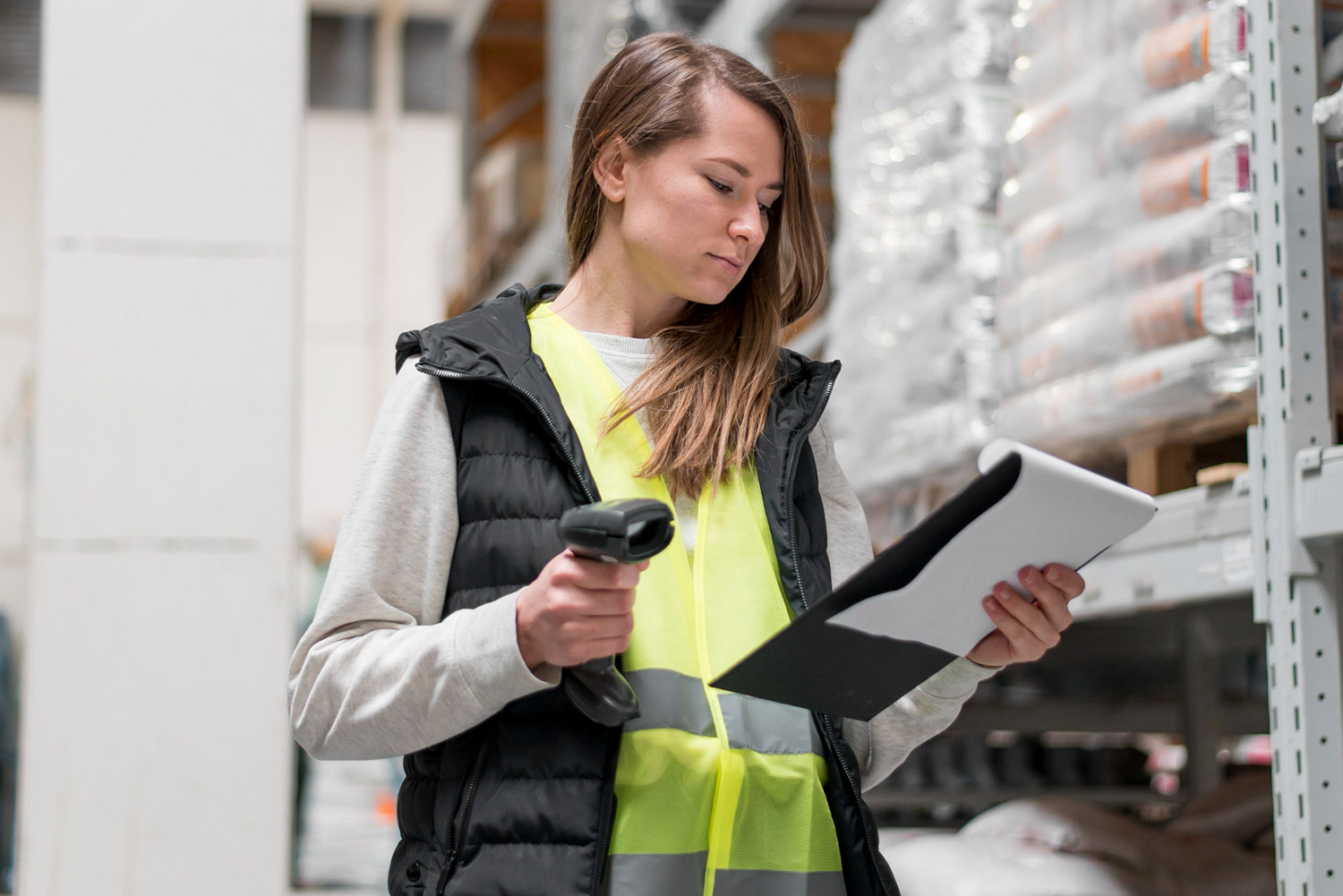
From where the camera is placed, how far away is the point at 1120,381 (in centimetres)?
211

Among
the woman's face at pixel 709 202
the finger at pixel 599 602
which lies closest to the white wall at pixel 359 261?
the woman's face at pixel 709 202

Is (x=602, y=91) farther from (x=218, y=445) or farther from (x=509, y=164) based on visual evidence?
(x=509, y=164)

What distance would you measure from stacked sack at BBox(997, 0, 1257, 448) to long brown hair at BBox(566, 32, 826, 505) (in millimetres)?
695

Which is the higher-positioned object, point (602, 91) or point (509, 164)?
point (509, 164)

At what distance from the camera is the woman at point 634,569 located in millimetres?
1206

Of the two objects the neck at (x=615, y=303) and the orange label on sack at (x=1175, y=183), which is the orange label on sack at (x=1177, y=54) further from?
the neck at (x=615, y=303)

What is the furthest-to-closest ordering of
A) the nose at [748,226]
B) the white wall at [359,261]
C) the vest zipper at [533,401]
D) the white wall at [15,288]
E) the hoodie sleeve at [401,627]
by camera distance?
the white wall at [359,261] → the white wall at [15,288] → the nose at [748,226] → the vest zipper at [533,401] → the hoodie sleeve at [401,627]

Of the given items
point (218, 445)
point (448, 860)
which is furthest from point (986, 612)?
point (218, 445)

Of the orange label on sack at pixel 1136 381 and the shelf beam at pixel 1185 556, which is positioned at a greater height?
the orange label on sack at pixel 1136 381

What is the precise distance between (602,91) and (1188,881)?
1.73m

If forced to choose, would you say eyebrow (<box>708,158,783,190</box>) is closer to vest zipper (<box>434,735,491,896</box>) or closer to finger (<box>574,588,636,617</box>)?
finger (<box>574,588,636,617</box>)

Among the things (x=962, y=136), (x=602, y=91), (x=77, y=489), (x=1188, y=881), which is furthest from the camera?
(x=77, y=489)

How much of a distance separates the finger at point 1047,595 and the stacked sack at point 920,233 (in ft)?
4.49

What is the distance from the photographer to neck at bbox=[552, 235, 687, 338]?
148cm
